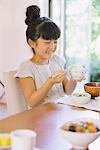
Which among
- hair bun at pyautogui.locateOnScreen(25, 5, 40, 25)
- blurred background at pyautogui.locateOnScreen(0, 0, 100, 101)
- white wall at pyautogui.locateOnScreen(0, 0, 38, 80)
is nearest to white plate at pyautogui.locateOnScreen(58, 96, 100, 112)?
hair bun at pyautogui.locateOnScreen(25, 5, 40, 25)

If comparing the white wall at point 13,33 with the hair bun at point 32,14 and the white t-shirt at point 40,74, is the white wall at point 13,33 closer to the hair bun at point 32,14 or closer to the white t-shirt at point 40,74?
the hair bun at point 32,14

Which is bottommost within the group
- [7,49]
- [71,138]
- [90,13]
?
[7,49]

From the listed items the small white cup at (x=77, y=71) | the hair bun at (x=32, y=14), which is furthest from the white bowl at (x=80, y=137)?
the hair bun at (x=32, y=14)

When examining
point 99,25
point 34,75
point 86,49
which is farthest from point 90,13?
point 34,75

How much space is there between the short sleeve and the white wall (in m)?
2.12

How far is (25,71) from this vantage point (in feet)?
6.07

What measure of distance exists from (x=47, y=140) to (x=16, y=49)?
10.1 ft

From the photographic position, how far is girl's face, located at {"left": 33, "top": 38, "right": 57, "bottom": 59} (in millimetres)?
1863

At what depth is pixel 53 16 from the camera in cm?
397

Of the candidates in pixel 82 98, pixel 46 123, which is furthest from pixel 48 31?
pixel 46 123

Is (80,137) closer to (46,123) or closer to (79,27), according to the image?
(46,123)

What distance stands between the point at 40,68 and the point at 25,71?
127mm

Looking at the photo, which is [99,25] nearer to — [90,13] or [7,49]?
[90,13]

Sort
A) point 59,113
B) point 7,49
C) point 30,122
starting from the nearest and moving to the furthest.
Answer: point 30,122, point 59,113, point 7,49
